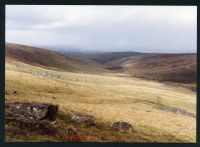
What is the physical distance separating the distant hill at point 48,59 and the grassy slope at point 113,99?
0.99ft

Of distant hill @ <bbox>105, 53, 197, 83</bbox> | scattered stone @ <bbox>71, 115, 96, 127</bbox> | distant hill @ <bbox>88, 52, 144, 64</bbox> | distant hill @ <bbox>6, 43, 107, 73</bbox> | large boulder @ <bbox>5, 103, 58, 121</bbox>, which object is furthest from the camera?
distant hill @ <bbox>88, 52, 144, 64</bbox>

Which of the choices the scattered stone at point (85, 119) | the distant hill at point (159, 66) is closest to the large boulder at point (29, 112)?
the scattered stone at point (85, 119)

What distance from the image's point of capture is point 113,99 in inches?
1083

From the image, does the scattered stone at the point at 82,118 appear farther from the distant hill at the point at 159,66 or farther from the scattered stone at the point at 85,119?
the distant hill at the point at 159,66

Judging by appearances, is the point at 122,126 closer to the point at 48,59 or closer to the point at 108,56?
the point at 108,56

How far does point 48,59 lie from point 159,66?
506 cm

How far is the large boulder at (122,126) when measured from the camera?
2676cm

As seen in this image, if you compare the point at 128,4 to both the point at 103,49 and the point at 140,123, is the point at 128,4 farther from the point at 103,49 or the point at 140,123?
the point at 140,123

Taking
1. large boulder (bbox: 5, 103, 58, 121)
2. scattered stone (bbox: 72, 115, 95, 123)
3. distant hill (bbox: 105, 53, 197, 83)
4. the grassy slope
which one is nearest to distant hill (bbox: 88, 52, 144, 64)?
distant hill (bbox: 105, 53, 197, 83)

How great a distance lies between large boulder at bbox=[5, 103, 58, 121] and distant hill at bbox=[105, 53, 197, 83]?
3.86 meters

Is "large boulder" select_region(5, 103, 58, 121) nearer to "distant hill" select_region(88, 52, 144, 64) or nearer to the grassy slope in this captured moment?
the grassy slope

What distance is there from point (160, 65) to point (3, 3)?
7.57 m

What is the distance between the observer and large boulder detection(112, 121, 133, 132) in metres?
26.8

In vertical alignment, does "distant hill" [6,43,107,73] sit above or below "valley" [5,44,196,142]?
above
